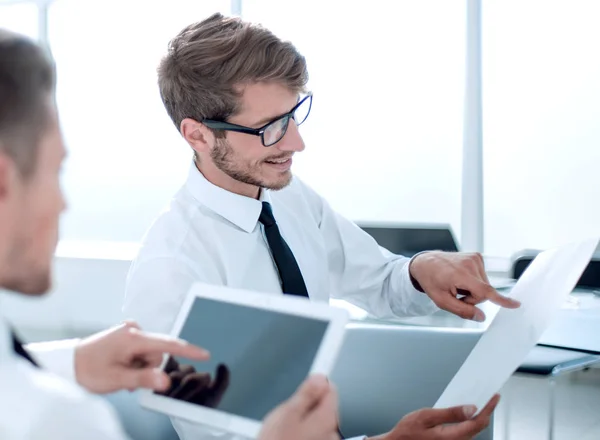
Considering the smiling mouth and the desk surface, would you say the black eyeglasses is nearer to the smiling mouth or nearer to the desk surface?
the smiling mouth

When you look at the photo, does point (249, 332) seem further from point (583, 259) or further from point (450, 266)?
point (450, 266)

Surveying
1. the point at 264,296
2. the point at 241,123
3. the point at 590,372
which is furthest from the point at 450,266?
the point at 590,372

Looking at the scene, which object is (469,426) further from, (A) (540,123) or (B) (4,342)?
(A) (540,123)

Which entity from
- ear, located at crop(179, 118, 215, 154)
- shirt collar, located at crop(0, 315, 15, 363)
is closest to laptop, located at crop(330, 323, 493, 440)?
ear, located at crop(179, 118, 215, 154)

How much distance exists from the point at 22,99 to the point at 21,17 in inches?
219

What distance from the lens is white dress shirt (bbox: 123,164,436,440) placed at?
1.56m

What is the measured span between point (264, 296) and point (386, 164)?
12.1 ft

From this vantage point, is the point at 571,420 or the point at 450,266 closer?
the point at 450,266

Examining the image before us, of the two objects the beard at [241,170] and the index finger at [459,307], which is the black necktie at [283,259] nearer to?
the beard at [241,170]

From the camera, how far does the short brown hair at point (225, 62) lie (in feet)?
5.73

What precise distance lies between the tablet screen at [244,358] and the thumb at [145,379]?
0.03 m

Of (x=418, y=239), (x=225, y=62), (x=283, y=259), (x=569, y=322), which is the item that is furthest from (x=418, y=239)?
(x=225, y=62)

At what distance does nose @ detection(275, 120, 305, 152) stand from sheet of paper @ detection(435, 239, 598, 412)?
2.03ft

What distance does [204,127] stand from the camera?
185 centimetres
